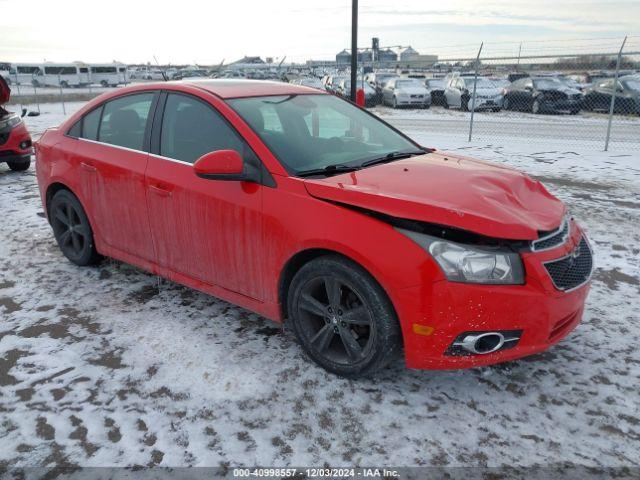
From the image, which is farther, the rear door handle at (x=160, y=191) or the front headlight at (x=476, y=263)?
the rear door handle at (x=160, y=191)

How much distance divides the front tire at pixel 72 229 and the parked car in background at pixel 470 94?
17407 mm

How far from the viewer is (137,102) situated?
159 inches

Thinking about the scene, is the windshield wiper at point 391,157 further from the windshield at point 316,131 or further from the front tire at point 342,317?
the front tire at point 342,317

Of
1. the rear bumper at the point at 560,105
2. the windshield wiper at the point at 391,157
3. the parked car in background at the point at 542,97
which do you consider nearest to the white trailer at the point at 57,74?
the parked car in background at the point at 542,97

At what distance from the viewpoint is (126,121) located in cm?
411

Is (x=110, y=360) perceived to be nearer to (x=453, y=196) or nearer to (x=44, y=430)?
(x=44, y=430)

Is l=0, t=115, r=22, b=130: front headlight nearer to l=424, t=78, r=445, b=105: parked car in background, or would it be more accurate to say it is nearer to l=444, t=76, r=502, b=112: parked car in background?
l=444, t=76, r=502, b=112: parked car in background

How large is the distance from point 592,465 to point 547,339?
0.61 m

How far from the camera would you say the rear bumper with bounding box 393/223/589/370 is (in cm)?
253

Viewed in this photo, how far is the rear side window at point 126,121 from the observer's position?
12.9 feet

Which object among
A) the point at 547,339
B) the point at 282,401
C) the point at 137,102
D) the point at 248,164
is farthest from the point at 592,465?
the point at 137,102

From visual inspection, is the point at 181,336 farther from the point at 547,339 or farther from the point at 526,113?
the point at 526,113

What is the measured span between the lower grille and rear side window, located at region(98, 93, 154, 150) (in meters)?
2.91

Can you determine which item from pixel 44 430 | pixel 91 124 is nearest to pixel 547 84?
pixel 91 124
